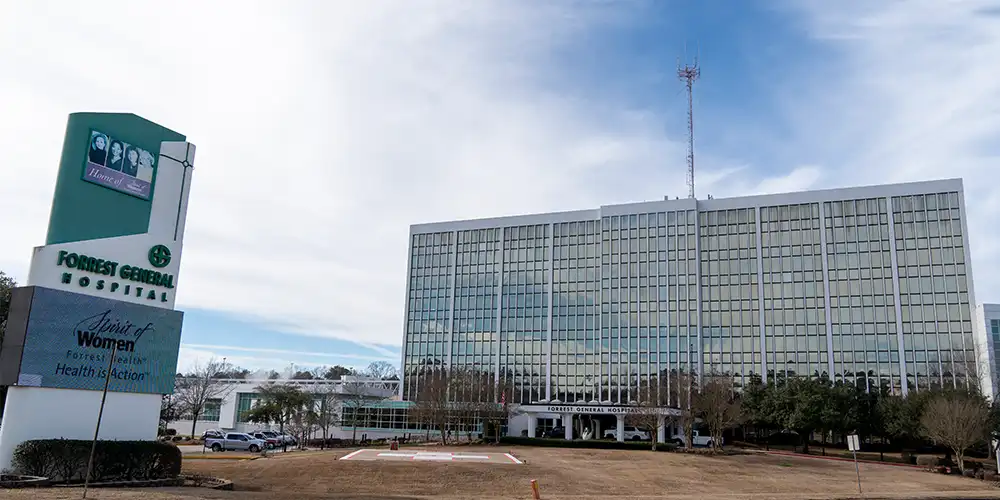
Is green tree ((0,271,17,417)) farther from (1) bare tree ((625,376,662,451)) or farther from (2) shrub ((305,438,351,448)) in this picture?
(1) bare tree ((625,376,662,451))

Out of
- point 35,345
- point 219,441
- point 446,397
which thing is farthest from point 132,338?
point 446,397

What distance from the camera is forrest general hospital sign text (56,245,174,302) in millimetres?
26188

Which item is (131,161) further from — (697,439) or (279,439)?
(697,439)

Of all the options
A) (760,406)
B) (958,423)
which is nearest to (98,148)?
(958,423)

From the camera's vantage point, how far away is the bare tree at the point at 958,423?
47312mm

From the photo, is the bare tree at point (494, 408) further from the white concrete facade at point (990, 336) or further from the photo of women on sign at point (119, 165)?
the white concrete facade at point (990, 336)

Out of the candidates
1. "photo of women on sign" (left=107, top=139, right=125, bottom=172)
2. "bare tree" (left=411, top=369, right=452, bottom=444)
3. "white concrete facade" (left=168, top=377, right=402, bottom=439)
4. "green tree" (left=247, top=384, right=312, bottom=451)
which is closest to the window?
"white concrete facade" (left=168, top=377, right=402, bottom=439)

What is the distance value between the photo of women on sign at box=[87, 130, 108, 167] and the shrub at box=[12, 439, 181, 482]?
34.1 ft

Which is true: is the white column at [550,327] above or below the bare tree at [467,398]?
above

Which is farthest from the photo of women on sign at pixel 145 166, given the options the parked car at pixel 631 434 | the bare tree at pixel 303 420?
the parked car at pixel 631 434

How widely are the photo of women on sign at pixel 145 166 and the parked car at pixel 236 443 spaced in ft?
93.5

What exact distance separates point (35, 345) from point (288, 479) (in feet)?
41.3

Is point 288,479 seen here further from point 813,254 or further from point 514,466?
point 813,254

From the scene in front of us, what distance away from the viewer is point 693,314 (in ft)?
291
